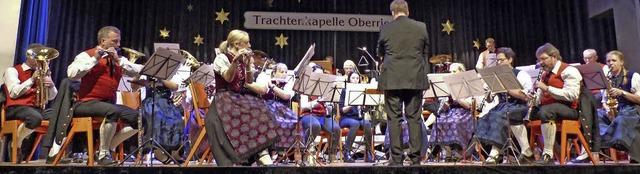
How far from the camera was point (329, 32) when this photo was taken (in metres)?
10.5

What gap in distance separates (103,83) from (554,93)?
12.4 ft

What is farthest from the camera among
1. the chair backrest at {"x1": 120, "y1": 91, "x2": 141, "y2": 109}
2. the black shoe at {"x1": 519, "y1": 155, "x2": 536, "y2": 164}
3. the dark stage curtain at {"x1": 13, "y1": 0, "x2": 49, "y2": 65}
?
the dark stage curtain at {"x1": 13, "y1": 0, "x2": 49, "y2": 65}

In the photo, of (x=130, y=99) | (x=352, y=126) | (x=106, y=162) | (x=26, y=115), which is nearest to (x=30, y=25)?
(x=26, y=115)

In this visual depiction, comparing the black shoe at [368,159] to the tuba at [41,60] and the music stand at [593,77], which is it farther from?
the tuba at [41,60]

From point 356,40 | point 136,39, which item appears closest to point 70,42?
point 136,39

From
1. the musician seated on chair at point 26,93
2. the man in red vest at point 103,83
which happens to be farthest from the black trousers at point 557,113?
the musician seated on chair at point 26,93

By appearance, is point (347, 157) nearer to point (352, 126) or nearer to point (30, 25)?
point (352, 126)

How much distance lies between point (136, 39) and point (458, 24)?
6261mm

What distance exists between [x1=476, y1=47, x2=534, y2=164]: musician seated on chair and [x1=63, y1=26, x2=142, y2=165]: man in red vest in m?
3.36

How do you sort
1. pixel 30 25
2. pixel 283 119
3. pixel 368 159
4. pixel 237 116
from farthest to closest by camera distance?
pixel 30 25 → pixel 368 159 → pixel 283 119 → pixel 237 116

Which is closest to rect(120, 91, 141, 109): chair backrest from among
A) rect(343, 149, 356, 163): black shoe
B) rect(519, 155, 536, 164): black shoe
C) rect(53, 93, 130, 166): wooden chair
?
rect(53, 93, 130, 166): wooden chair

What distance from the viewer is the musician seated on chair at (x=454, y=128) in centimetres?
608

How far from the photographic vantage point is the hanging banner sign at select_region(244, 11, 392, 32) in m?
10.1

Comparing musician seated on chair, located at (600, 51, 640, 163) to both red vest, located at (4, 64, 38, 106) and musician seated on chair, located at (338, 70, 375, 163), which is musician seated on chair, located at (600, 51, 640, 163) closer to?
musician seated on chair, located at (338, 70, 375, 163)
